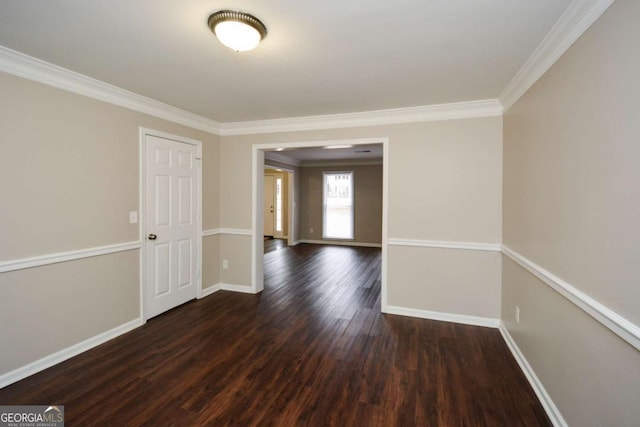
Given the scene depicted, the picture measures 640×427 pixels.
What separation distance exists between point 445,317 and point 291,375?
201 cm

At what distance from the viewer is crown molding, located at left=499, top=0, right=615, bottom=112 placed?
Result: 154 cm

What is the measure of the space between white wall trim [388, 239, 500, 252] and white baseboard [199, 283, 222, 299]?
2643 mm

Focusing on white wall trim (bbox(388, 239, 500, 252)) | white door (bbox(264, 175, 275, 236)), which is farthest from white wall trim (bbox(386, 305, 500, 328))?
white door (bbox(264, 175, 275, 236))

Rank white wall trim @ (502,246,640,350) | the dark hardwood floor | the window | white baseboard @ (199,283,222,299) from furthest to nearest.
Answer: the window
white baseboard @ (199,283,222,299)
the dark hardwood floor
white wall trim @ (502,246,640,350)

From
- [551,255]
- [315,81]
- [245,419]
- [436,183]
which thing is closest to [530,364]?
[551,255]

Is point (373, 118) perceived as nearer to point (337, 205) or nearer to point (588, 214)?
point (588, 214)

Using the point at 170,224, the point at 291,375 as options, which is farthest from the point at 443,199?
the point at 170,224

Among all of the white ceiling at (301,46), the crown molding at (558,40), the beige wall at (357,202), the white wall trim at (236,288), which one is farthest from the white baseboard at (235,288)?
the beige wall at (357,202)

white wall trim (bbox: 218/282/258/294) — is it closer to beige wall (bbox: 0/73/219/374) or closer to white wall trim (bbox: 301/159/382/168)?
beige wall (bbox: 0/73/219/374)

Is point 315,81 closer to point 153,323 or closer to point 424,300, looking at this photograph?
point 424,300

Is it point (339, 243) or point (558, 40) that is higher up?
point (558, 40)

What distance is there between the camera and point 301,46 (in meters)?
2.09

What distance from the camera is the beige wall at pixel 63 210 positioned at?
7.45 feet

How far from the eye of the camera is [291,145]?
409cm
